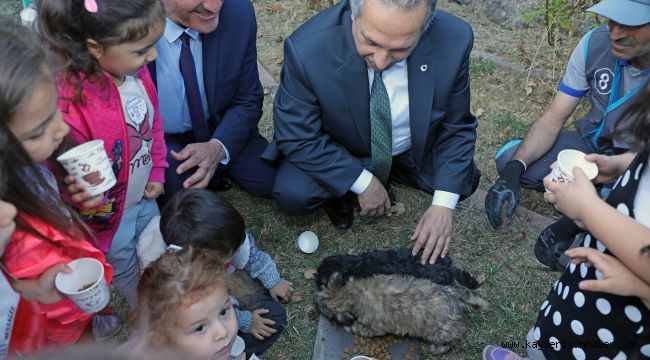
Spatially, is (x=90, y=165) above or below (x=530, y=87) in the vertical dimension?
→ above

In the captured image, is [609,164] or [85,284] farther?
[609,164]

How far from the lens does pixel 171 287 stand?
2.04m

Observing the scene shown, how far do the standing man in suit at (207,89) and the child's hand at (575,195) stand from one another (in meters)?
2.00

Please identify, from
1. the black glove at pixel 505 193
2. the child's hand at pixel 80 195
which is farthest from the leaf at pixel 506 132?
the child's hand at pixel 80 195

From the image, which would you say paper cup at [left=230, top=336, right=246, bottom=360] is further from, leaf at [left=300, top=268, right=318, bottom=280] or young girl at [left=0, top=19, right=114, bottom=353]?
leaf at [left=300, top=268, right=318, bottom=280]

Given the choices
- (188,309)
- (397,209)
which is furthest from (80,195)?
(397,209)

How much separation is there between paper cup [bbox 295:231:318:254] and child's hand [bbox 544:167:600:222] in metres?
1.82

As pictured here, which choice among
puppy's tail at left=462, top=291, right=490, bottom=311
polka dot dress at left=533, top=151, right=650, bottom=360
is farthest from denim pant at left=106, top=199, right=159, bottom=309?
polka dot dress at left=533, top=151, right=650, bottom=360

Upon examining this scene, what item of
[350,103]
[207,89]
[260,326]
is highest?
[350,103]

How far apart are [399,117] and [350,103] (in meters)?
0.32

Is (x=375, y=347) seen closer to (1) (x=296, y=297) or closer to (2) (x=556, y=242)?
(1) (x=296, y=297)

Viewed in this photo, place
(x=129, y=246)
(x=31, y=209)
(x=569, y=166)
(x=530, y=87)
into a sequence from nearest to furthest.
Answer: (x=31, y=209)
(x=569, y=166)
(x=129, y=246)
(x=530, y=87)

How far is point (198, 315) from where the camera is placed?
2.02 meters

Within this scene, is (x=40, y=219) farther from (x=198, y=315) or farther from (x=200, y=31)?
(x=200, y=31)
